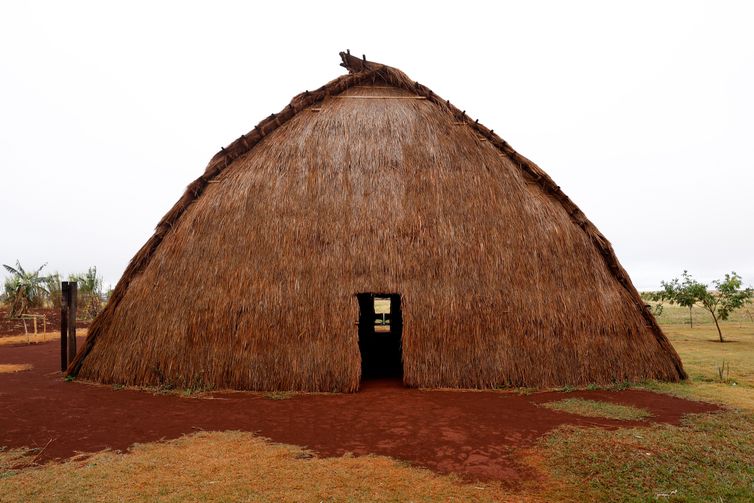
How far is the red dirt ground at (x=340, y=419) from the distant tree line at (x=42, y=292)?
1533 cm

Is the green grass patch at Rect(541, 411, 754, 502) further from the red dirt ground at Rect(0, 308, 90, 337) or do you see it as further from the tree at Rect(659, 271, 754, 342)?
the red dirt ground at Rect(0, 308, 90, 337)

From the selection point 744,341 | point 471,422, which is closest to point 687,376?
point 471,422

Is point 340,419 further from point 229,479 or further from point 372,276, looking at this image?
point 372,276

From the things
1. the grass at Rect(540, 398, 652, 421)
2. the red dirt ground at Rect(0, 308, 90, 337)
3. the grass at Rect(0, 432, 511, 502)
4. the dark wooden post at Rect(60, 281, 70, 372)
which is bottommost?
the grass at Rect(540, 398, 652, 421)

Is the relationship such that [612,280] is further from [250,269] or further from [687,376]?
[250,269]

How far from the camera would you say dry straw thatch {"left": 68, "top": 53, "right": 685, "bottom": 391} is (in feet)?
25.5

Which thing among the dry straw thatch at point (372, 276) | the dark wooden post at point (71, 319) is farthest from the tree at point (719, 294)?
the dark wooden post at point (71, 319)

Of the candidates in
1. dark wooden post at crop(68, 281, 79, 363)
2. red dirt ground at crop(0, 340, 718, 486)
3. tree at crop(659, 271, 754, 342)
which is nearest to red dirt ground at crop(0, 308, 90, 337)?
dark wooden post at crop(68, 281, 79, 363)

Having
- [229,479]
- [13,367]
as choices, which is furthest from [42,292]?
[229,479]

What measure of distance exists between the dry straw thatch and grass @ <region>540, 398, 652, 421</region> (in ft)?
3.05

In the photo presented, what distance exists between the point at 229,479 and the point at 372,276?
4.45 metres

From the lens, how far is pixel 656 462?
173 inches

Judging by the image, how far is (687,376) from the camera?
8438 millimetres

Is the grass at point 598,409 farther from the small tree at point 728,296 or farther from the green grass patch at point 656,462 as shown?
the small tree at point 728,296
